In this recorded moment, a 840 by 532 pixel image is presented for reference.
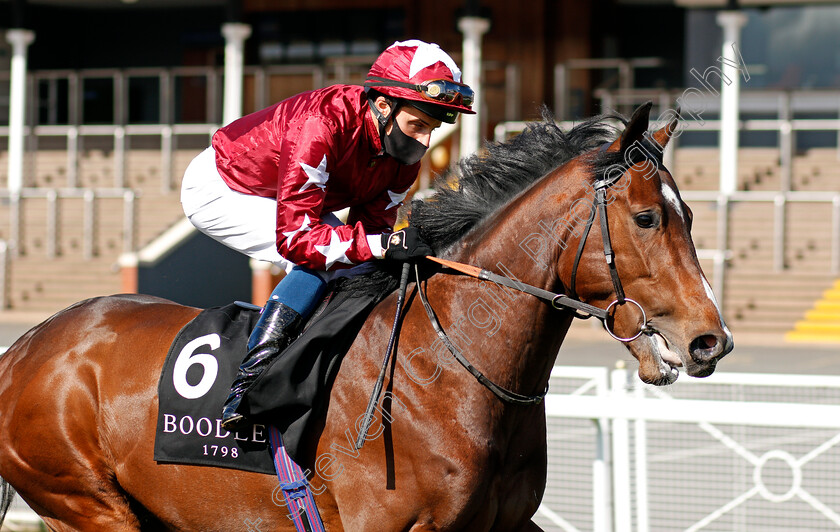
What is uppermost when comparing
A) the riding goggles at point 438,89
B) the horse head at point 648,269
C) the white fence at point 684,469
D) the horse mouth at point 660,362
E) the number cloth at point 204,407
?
the riding goggles at point 438,89

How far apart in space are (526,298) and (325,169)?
0.75 metres

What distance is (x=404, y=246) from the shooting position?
9.93 ft

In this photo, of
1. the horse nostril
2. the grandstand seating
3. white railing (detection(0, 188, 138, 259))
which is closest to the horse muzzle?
the horse nostril

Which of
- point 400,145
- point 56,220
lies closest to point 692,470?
point 400,145

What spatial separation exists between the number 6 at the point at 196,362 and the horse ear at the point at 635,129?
59.4 inches

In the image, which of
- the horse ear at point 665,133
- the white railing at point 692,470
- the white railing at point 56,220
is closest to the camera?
the horse ear at point 665,133

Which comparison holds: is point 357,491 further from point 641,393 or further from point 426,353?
point 641,393

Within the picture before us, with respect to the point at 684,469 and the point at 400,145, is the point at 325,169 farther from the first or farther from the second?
the point at 684,469

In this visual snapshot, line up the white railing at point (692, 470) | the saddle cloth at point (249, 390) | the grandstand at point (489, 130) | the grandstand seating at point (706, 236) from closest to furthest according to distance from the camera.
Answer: the saddle cloth at point (249, 390), the white railing at point (692, 470), the grandstand seating at point (706, 236), the grandstand at point (489, 130)

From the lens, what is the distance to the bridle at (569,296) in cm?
275

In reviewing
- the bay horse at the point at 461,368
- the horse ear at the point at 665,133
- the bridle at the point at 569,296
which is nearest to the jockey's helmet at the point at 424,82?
the bay horse at the point at 461,368

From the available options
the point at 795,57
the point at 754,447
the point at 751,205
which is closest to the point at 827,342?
the point at 751,205

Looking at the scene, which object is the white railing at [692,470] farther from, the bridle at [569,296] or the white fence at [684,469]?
the bridle at [569,296]

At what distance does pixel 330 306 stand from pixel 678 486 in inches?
105
